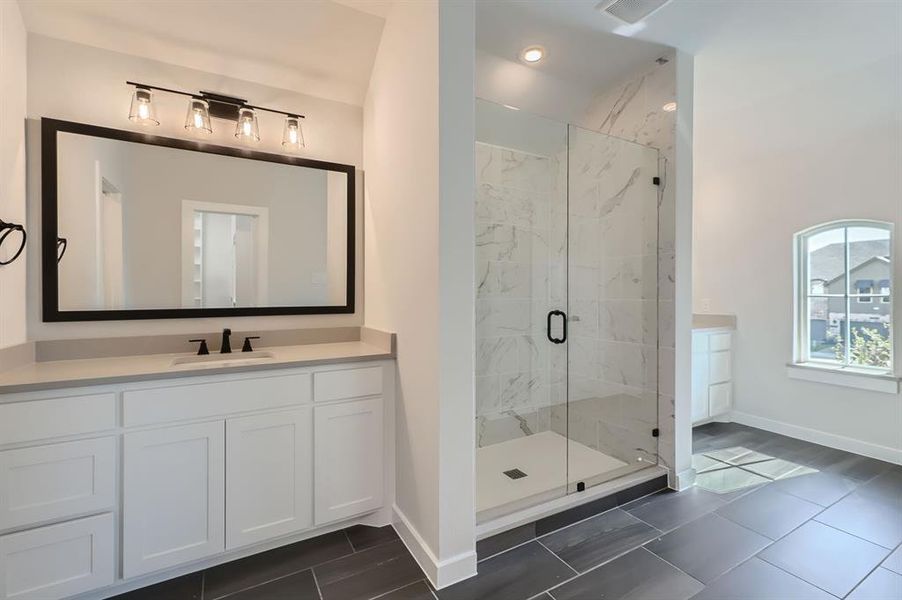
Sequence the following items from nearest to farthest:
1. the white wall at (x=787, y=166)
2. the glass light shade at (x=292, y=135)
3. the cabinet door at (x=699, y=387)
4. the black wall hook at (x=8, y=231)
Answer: the black wall hook at (x=8, y=231) < the glass light shade at (x=292, y=135) < the white wall at (x=787, y=166) < the cabinet door at (x=699, y=387)

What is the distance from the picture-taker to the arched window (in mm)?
2891

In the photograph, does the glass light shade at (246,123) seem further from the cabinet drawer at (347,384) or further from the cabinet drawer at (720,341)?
the cabinet drawer at (720,341)

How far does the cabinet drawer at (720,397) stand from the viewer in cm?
354

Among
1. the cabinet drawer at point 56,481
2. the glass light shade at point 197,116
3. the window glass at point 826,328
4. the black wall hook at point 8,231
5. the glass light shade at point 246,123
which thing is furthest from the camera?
the window glass at point 826,328

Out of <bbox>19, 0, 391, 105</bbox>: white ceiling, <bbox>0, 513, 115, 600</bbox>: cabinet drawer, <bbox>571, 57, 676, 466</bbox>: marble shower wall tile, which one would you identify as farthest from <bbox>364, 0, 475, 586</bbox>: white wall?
<bbox>571, 57, 676, 466</bbox>: marble shower wall tile

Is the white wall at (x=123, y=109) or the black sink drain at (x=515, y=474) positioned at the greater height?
the white wall at (x=123, y=109)

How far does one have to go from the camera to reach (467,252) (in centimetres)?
167

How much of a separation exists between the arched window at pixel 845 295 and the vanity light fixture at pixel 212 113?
4059 millimetres

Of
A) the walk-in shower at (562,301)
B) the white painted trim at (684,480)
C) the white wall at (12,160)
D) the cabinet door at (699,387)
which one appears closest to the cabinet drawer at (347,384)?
the walk-in shower at (562,301)

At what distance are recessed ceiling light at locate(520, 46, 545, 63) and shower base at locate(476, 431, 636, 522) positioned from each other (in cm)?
262

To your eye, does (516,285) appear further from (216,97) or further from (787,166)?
(787,166)

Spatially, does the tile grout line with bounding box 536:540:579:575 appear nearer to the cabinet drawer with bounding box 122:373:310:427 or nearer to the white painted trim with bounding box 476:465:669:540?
the white painted trim with bounding box 476:465:669:540

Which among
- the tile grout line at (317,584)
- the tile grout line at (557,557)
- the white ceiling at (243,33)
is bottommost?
the tile grout line at (317,584)

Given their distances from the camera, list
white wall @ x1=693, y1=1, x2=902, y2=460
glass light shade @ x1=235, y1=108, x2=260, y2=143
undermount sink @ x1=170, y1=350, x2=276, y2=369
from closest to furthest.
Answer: undermount sink @ x1=170, y1=350, x2=276, y2=369 < glass light shade @ x1=235, y1=108, x2=260, y2=143 < white wall @ x1=693, y1=1, x2=902, y2=460
